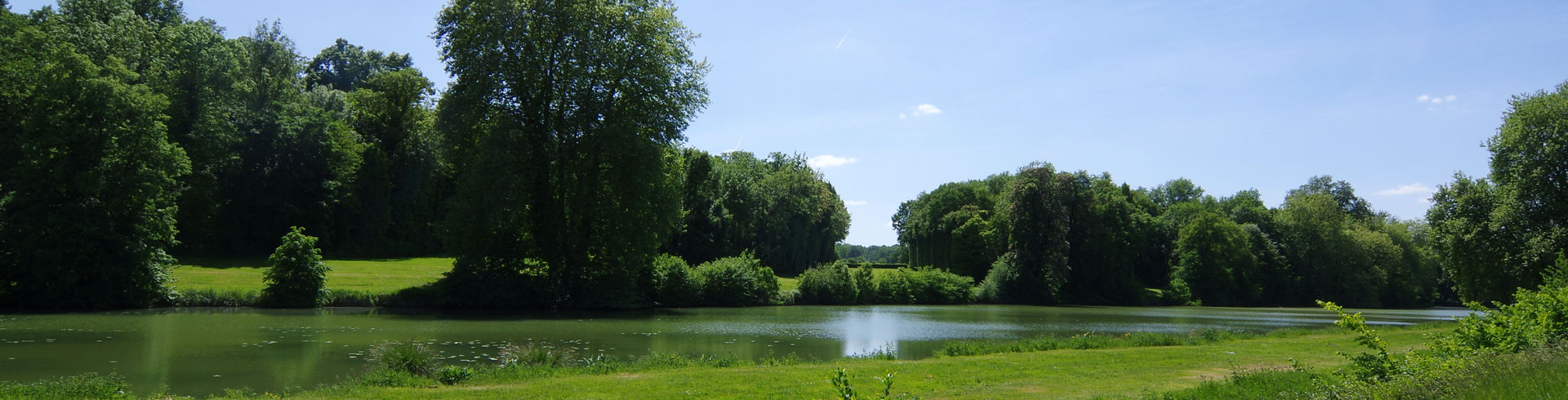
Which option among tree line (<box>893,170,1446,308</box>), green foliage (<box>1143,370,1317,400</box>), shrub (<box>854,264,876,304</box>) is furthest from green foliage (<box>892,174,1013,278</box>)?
green foliage (<box>1143,370,1317,400</box>)

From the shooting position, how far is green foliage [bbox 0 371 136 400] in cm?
1071

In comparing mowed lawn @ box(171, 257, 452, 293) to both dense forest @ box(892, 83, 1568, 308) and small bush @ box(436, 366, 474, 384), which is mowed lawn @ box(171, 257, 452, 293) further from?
dense forest @ box(892, 83, 1568, 308)

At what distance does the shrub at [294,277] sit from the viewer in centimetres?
3148

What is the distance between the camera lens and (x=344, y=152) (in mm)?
51344

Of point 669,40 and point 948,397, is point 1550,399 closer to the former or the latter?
point 948,397

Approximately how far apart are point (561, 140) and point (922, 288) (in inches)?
1017

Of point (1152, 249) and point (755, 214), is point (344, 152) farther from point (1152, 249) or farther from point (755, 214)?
point (1152, 249)

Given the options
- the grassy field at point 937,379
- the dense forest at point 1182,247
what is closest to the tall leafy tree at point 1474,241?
the dense forest at point 1182,247

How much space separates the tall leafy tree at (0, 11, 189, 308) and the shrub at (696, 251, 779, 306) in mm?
23067

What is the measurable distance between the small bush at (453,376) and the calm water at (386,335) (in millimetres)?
2354

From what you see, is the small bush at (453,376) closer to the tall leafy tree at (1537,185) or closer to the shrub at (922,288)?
the shrub at (922,288)

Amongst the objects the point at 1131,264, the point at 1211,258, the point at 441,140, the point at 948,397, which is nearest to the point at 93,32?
the point at 441,140

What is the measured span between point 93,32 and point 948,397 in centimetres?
4679

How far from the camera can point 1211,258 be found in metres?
65.9
